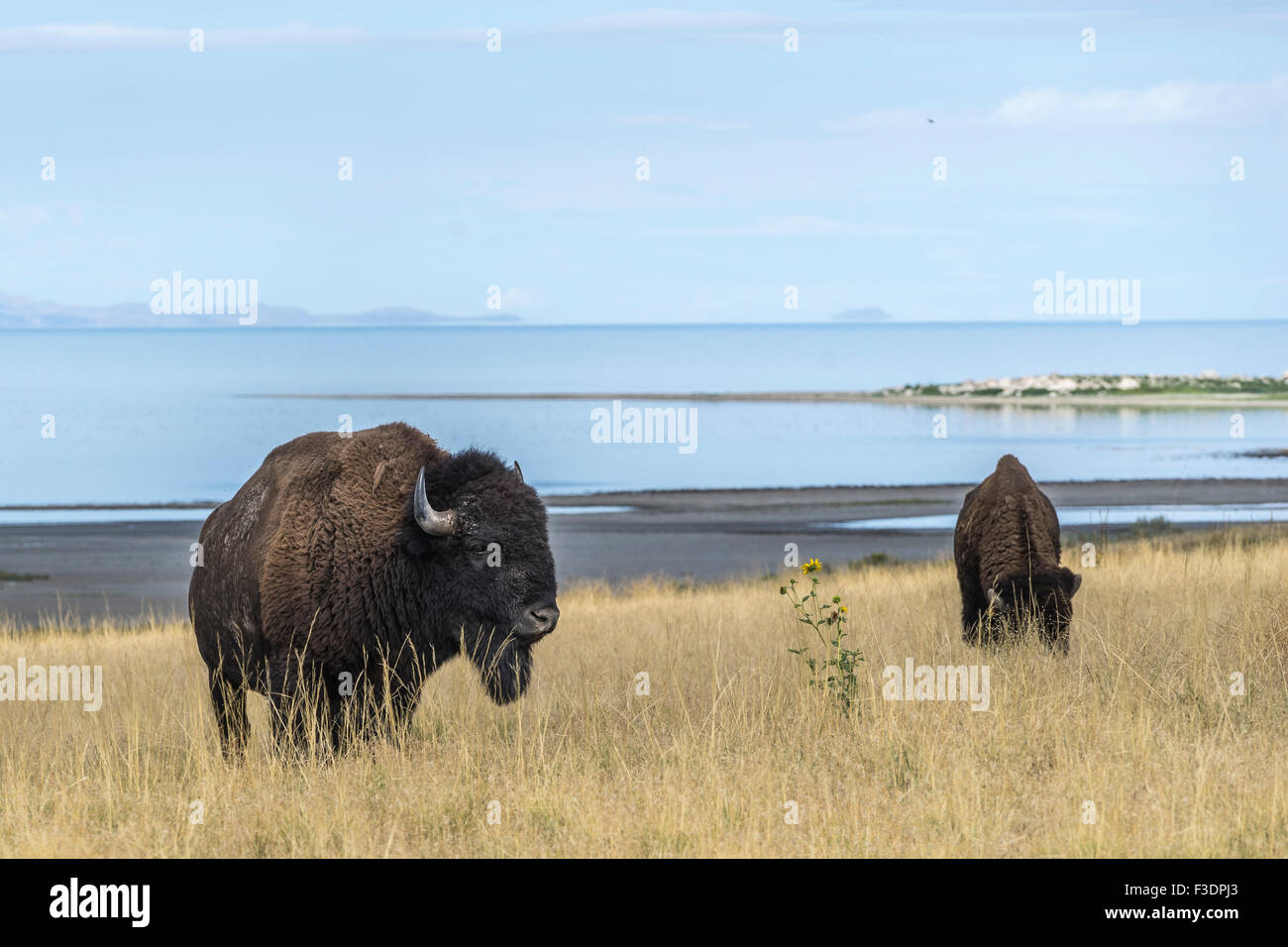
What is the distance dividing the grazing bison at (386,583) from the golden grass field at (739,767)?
1.40ft

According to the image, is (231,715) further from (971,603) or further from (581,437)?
(581,437)

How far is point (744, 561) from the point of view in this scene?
92.2ft

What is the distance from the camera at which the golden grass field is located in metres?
6.45

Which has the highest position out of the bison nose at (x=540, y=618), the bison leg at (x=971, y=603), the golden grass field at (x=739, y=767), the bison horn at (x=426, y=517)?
the bison horn at (x=426, y=517)

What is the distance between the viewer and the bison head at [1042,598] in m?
11.3

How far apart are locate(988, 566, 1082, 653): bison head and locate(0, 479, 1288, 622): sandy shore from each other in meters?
13.3

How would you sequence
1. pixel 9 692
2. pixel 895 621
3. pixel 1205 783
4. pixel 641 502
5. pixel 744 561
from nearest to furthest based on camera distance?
pixel 1205 783 < pixel 9 692 < pixel 895 621 < pixel 744 561 < pixel 641 502

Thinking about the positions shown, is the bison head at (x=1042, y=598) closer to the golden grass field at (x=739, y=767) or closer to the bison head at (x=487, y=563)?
the golden grass field at (x=739, y=767)

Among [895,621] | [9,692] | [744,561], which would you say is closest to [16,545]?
[744,561]

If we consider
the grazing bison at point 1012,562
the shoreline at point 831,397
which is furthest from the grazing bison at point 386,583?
the shoreline at point 831,397

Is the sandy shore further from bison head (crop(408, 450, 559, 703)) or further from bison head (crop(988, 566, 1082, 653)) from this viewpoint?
bison head (crop(988, 566, 1082, 653))

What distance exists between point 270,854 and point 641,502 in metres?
33.7

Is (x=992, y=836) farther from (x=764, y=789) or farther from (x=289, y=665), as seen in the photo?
(x=289, y=665)

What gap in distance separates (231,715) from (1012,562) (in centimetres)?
674
